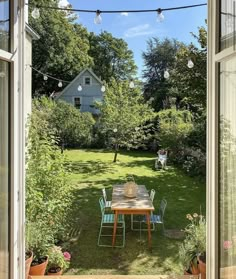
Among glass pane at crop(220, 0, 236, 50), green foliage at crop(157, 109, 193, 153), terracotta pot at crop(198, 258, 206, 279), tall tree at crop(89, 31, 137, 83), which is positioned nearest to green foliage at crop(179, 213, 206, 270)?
terracotta pot at crop(198, 258, 206, 279)

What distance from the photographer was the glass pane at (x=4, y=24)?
72.7 inches

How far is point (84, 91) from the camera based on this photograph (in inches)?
680

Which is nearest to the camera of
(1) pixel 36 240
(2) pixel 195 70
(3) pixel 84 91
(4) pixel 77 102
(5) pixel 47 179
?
(1) pixel 36 240

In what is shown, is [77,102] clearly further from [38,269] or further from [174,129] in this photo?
[38,269]

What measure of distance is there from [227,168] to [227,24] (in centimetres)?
81

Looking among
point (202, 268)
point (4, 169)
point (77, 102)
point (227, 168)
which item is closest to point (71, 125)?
point (77, 102)

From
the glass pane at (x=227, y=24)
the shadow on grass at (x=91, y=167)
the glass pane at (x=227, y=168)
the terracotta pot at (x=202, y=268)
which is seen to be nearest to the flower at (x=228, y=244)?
the glass pane at (x=227, y=168)

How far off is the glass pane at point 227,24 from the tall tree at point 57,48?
1425cm

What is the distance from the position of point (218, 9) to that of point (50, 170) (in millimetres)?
2633

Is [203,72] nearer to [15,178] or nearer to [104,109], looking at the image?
[104,109]

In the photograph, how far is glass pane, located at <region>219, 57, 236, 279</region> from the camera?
172 centimetres

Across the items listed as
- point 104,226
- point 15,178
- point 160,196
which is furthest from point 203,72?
point 15,178

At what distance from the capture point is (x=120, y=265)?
3.92 m

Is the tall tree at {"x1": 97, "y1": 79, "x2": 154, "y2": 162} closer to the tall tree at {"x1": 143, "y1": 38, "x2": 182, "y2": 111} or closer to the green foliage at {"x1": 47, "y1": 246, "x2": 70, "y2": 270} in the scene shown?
the tall tree at {"x1": 143, "y1": 38, "x2": 182, "y2": 111}
